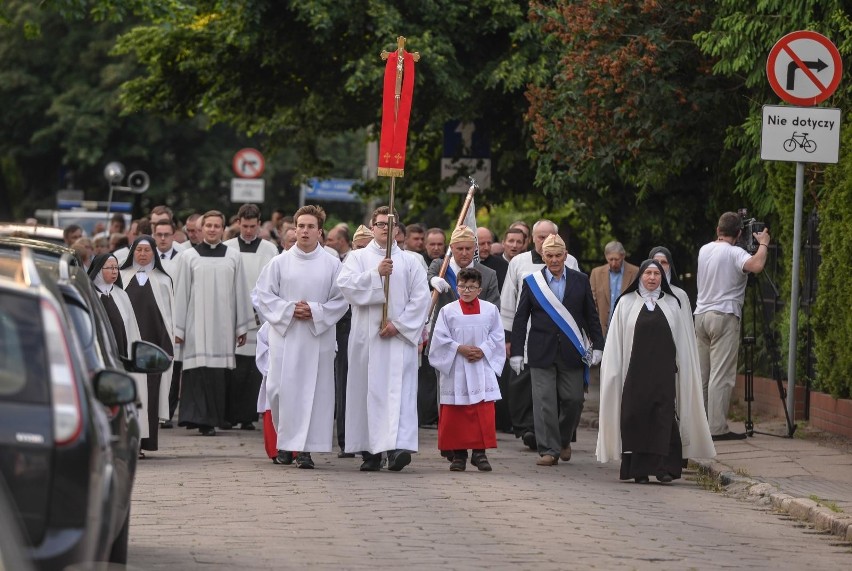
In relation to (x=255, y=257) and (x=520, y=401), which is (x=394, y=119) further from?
(x=255, y=257)

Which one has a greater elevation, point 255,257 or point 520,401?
point 255,257

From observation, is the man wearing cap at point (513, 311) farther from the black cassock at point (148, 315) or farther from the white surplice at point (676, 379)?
the black cassock at point (148, 315)

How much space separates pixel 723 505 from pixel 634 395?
5.13 ft

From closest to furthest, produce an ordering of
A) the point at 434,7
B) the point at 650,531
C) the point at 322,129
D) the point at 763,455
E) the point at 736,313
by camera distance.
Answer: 1. the point at 650,531
2. the point at 763,455
3. the point at 736,313
4. the point at 434,7
5. the point at 322,129

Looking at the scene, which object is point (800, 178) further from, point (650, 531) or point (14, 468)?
point (14, 468)

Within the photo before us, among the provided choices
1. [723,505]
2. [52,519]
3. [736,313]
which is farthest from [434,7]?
[52,519]

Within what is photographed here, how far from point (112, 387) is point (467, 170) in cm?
1902

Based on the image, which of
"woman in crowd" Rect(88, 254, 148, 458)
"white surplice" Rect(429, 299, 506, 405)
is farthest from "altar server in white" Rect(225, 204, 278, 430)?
"white surplice" Rect(429, 299, 506, 405)

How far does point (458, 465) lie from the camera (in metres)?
14.0

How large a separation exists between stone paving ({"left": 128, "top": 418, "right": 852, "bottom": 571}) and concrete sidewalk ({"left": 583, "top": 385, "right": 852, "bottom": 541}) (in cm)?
15

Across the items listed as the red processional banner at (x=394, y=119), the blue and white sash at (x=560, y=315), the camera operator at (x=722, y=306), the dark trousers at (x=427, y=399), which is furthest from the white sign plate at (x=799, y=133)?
the dark trousers at (x=427, y=399)

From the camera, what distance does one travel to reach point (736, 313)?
1695 centimetres

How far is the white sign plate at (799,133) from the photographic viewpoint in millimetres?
15164

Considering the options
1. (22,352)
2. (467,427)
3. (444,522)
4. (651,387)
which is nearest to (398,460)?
(467,427)
